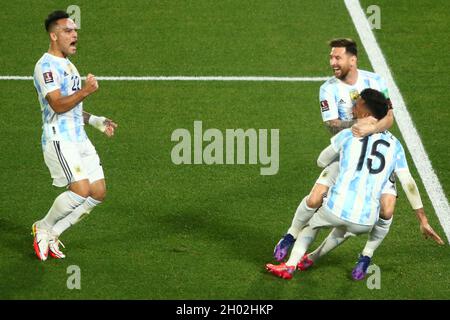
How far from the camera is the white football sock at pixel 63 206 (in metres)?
10.5

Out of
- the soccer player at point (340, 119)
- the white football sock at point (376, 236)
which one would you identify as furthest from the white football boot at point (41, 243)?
the white football sock at point (376, 236)

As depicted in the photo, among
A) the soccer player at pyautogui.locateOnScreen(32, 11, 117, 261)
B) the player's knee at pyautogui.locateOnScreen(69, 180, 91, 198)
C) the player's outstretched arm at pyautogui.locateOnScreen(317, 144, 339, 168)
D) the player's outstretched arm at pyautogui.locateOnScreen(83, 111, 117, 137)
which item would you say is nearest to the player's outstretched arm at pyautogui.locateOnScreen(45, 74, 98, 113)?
the soccer player at pyautogui.locateOnScreen(32, 11, 117, 261)

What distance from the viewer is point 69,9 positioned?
15875 millimetres

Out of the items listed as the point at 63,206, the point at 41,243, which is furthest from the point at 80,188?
the point at 41,243

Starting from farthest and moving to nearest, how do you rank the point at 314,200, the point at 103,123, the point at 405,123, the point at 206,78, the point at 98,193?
the point at 206,78
the point at 405,123
the point at 103,123
the point at 98,193
the point at 314,200

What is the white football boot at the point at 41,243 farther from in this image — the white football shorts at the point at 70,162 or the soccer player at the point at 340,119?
Result: the soccer player at the point at 340,119

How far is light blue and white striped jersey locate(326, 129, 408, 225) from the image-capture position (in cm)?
984

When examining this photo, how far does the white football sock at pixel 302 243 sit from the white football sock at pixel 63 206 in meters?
1.93

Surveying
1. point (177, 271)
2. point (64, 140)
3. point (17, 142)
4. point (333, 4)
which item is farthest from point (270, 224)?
point (333, 4)

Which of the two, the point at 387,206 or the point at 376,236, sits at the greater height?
the point at 387,206

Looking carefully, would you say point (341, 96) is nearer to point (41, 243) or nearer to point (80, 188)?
point (80, 188)

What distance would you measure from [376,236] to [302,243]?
26.0 inches

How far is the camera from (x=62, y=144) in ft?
34.4

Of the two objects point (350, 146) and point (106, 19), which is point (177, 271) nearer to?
point (350, 146)
